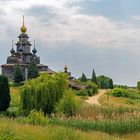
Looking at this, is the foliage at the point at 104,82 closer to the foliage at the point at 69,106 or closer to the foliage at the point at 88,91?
the foliage at the point at 88,91

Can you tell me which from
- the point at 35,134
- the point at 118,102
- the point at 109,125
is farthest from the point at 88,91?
the point at 35,134

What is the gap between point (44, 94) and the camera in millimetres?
36594

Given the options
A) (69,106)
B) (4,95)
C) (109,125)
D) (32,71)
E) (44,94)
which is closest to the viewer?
(109,125)

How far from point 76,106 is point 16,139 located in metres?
20.3

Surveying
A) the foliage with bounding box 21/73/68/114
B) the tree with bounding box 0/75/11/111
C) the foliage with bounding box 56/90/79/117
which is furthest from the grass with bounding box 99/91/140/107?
the foliage with bounding box 56/90/79/117

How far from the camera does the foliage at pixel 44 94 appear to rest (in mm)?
36125

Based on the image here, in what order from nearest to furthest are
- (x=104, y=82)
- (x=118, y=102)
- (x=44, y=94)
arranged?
(x=44, y=94)
(x=118, y=102)
(x=104, y=82)

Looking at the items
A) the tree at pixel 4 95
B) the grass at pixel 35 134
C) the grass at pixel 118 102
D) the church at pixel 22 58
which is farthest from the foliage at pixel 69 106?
the church at pixel 22 58

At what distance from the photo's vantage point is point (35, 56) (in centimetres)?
9144

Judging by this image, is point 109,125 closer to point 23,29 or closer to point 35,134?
point 35,134

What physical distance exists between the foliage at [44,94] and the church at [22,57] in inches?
1784

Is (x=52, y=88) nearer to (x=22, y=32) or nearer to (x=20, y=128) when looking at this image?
(x=20, y=128)

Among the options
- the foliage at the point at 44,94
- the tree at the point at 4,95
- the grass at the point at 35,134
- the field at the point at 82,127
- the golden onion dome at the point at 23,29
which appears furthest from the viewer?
the golden onion dome at the point at 23,29

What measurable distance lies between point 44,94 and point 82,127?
14.5m
